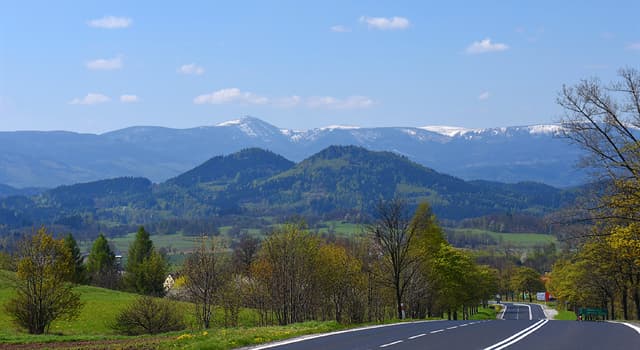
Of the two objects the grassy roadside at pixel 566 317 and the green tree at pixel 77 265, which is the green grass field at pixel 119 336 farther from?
the grassy roadside at pixel 566 317

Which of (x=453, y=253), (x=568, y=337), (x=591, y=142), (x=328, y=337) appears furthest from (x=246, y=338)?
(x=453, y=253)

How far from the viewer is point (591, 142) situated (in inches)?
1508

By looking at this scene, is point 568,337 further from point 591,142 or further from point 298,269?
point 298,269

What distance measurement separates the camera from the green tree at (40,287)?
5900 cm

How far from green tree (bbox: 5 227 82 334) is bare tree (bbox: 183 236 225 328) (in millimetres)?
9890

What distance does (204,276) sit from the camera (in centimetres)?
6738

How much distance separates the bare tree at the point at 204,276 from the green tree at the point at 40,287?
9.89 m

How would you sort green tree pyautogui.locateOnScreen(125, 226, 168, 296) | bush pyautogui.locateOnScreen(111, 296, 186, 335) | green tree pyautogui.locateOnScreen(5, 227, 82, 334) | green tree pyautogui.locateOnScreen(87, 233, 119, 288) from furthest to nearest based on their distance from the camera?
green tree pyautogui.locateOnScreen(87, 233, 119, 288), green tree pyautogui.locateOnScreen(125, 226, 168, 296), green tree pyautogui.locateOnScreen(5, 227, 82, 334), bush pyautogui.locateOnScreen(111, 296, 186, 335)

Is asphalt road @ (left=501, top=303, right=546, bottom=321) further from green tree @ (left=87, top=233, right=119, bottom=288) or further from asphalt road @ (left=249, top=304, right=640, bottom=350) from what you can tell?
asphalt road @ (left=249, top=304, right=640, bottom=350)

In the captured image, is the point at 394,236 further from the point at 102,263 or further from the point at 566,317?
the point at 102,263

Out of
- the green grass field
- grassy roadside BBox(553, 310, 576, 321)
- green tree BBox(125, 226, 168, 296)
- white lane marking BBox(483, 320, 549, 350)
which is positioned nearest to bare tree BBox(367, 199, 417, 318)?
the green grass field

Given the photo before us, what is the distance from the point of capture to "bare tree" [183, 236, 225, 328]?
6594cm

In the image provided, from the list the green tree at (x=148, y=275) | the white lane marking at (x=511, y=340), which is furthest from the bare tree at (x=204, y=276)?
the green tree at (x=148, y=275)

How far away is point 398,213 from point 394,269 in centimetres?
478
